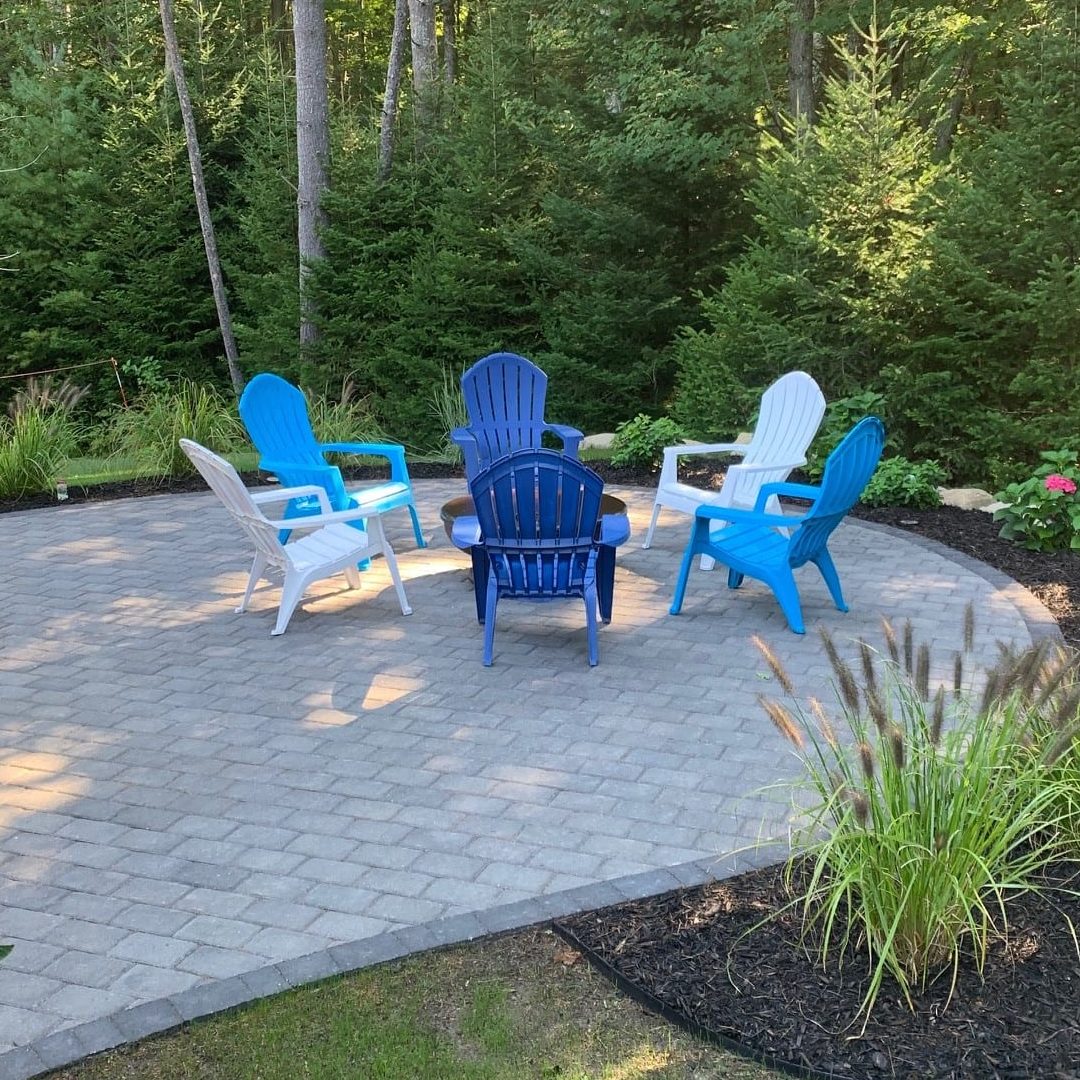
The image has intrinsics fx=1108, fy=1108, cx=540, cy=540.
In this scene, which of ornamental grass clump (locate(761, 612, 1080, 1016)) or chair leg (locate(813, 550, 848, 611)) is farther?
chair leg (locate(813, 550, 848, 611))

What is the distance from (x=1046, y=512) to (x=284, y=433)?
4.63m

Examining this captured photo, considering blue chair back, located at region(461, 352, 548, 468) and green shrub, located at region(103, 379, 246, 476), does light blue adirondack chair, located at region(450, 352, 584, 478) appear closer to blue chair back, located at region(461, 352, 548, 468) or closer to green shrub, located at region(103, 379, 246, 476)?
blue chair back, located at region(461, 352, 548, 468)

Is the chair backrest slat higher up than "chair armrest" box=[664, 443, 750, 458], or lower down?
higher up

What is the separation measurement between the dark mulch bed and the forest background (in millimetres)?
5659

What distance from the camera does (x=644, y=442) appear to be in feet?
31.1

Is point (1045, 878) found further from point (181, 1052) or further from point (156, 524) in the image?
point (156, 524)

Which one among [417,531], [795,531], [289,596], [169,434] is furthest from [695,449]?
[169,434]

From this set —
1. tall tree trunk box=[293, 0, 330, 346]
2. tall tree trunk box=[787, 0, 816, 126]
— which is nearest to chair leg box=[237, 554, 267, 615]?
tall tree trunk box=[787, 0, 816, 126]

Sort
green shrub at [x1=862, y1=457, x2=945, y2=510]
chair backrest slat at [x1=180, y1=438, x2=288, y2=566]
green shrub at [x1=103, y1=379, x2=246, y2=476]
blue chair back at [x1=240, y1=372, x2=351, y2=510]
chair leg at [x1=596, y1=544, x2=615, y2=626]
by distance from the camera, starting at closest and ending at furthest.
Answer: chair backrest slat at [x1=180, y1=438, x2=288, y2=566] < chair leg at [x1=596, y1=544, x2=615, y2=626] < blue chair back at [x1=240, y1=372, x2=351, y2=510] < green shrub at [x1=862, y1=457, x2=945, y2=510] < green shrub at [x1=103, y1=379, x2=246, y2=476]

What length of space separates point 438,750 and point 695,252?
1080 centimetres

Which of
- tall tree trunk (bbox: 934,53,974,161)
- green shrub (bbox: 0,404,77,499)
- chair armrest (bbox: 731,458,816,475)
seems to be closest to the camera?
chair armrest (bbox: 731,458,816,475)

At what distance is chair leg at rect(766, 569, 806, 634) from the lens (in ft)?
17.5

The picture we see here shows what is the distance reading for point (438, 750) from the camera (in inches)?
163

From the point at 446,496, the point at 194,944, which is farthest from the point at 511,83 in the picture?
the point at 194,944
